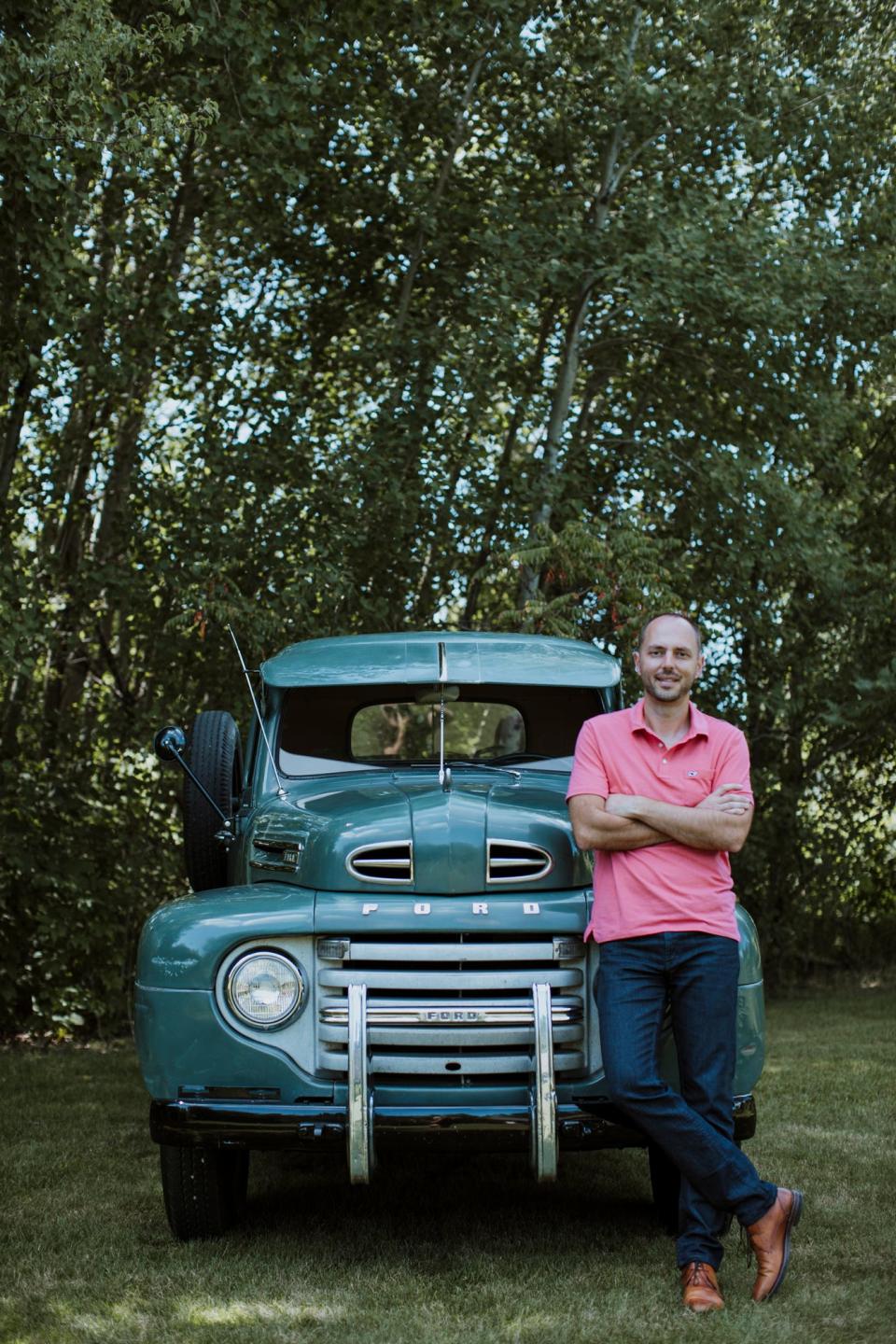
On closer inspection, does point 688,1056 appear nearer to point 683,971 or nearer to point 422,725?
point 683,971

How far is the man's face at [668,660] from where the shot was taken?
4566 mm

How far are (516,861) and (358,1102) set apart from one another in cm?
90

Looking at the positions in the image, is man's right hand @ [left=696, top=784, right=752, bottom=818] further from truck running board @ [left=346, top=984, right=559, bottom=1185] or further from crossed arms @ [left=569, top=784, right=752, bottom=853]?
truck running board @ [left=346, top=984, right=559, bottom=1185]

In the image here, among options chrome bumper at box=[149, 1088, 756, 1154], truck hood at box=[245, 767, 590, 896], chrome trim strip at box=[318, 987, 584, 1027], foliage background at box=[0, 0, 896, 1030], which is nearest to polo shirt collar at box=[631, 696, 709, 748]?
truck hood at box=[245, 767, 590, 896]

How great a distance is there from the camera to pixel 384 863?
15.3ft

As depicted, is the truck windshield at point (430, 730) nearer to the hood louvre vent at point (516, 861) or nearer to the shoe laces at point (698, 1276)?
the hood louvre vent at point (516, 861)

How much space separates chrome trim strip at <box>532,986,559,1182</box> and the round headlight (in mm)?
752

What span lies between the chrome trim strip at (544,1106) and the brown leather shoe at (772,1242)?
2.02 feet

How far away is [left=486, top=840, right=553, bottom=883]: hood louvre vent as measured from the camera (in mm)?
4684

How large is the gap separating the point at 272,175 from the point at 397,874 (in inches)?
289

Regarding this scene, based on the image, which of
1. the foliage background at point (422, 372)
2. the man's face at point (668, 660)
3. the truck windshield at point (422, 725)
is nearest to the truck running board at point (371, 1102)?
the man's face at point (668, 660)

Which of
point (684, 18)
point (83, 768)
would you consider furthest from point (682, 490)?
point (83, 768)

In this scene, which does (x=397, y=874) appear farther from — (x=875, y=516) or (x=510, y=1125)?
(x=875, y=516)

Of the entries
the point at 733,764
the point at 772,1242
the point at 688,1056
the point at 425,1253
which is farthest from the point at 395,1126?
the point at 733,764
